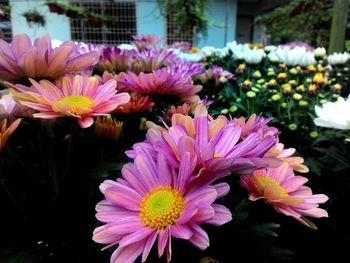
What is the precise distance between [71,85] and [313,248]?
3.47ft

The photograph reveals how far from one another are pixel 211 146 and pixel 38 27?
10733mm

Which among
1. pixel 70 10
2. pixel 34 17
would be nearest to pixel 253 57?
pixel 70 10

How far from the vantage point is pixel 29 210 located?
0.60 metres

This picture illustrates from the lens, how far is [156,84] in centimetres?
71

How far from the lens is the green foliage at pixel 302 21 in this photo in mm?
5417

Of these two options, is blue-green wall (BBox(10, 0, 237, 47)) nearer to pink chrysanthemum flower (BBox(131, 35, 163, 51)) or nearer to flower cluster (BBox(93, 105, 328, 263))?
pink chrysanthemum flower (BBox(131, 35, 163, 51))

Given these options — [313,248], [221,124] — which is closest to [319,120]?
[313,248]

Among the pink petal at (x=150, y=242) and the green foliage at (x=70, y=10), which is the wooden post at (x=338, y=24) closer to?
the pink petal at (x=150, y=242)

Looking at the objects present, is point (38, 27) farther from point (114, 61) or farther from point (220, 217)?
point (220, 217)

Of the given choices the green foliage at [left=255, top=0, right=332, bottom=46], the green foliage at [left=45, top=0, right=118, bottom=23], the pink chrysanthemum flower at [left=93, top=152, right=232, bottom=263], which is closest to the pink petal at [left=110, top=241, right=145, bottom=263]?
the pink chrysanthemum flower at [left=93, top=152, right=232, bottom=263]

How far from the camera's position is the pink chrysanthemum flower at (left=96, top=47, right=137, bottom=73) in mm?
1013

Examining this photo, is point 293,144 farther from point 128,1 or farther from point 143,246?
point 128,1

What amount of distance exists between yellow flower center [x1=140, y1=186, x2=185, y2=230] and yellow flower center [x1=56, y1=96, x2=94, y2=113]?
0.57 feet

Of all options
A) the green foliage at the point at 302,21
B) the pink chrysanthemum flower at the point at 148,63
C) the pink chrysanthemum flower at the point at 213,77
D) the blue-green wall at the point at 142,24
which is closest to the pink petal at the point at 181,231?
the pink chrysanthemum flower at the point at 148,63
